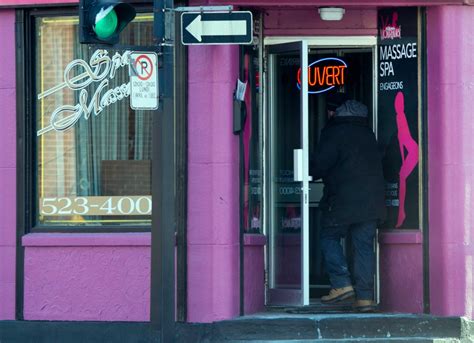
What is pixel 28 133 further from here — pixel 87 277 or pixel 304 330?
pixel 304 330

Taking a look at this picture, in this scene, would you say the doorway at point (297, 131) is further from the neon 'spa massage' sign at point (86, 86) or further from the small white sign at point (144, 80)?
the small white sign at point (144, 80)

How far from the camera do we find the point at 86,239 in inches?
386

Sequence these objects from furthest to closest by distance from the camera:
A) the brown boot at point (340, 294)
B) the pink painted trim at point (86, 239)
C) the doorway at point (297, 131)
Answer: the doorway at point (297, 131)
the brown boot at point (340, 294)
the pink painted trim at point (86, 239)

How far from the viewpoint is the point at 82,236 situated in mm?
9867

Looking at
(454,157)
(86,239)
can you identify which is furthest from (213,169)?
(454,157)

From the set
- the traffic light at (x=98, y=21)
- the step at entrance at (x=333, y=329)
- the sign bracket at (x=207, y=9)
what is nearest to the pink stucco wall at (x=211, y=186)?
the step at entrance at (x=333, y=329)

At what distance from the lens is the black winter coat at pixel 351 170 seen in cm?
1000

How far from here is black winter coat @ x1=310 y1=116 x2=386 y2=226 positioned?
10000mm

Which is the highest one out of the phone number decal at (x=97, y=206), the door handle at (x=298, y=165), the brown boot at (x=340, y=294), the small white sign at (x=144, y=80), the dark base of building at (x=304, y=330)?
the small white sign at (x=144, y=80)

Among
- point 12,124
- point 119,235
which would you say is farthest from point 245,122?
point 12,124

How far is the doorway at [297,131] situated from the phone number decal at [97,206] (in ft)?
4.27

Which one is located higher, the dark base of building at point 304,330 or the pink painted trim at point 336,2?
the pink painted trim at point 336,2

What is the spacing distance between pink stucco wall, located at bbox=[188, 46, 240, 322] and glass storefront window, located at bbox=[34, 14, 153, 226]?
25.1 inches

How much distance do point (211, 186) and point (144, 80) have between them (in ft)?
7.07
